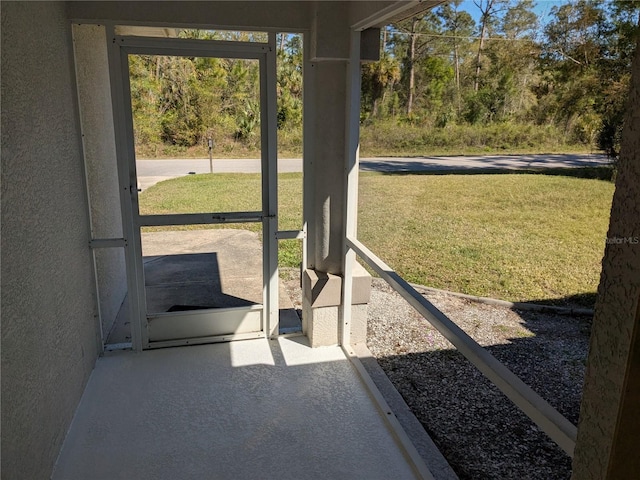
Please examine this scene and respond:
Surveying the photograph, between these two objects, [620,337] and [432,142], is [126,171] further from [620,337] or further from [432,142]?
[620,337]

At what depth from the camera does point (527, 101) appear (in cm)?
261

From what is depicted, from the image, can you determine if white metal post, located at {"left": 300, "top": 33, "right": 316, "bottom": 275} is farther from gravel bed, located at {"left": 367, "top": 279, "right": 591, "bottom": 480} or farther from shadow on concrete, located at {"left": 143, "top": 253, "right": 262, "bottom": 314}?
gravel bed, located at {"left": 367, "top": 279, "right": 591, "bottom": 480}

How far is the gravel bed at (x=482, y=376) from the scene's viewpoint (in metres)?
2.54

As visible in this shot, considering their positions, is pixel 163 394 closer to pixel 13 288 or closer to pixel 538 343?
pixel 13 288

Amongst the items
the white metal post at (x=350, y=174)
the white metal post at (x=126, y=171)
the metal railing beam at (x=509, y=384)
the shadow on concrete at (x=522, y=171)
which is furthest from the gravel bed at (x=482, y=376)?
the white metal post at (x=126, y=171)

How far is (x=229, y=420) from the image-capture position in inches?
101

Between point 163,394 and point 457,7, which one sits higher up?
point 457,7

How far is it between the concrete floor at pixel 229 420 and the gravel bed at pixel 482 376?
502 mm

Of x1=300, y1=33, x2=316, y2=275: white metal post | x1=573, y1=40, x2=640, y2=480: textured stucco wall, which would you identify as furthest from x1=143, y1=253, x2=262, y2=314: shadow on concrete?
x1=573, y1=40, x2=640, y2=480: textured stucco wall

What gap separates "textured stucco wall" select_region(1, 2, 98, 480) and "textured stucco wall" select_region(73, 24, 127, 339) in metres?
0.26

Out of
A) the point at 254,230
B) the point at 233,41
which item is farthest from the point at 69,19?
the point at 254,230

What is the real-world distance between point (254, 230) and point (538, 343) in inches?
100

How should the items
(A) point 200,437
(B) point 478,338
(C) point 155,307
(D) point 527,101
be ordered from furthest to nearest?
(B) point 478,338 < (C) point 155,307 < (D) point 527,101 < (A) point 200,437

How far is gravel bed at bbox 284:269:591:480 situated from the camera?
2.54 m
